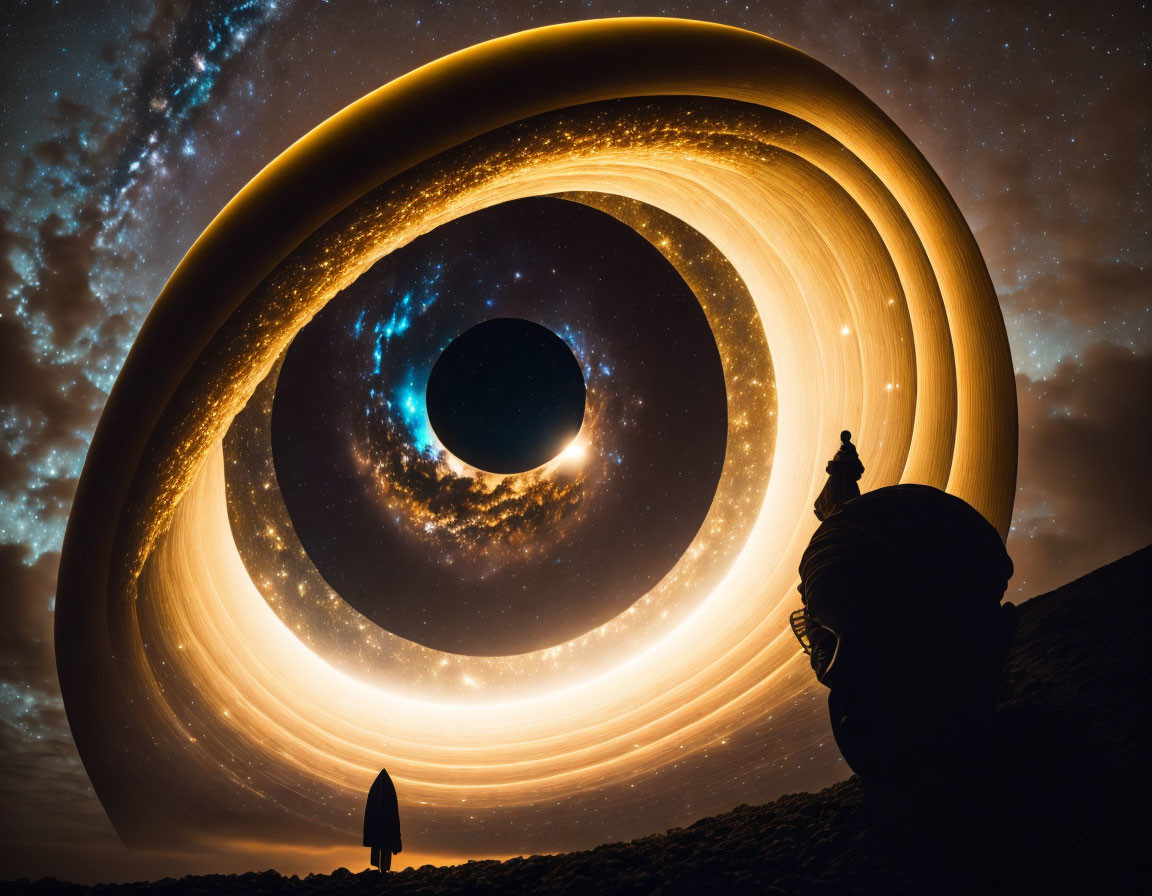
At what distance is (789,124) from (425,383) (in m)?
4.50

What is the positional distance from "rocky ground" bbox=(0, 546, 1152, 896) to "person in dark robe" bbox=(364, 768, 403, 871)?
1.62m

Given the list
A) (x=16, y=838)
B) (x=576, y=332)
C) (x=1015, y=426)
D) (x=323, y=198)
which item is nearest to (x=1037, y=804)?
(x=1015, y=426)

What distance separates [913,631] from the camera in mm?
2748

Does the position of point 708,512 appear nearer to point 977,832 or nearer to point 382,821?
point 977,832

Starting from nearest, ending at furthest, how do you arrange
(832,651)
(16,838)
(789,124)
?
1. (832,651)
2. (789,124)
3. (16,838)

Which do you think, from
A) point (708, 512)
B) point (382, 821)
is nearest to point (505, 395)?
point (708, 512)

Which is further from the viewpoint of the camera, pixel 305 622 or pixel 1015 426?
pixel 305 622

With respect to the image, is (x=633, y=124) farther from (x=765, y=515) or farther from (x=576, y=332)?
(x=765, y=515)

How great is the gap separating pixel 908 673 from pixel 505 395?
→ 468cm

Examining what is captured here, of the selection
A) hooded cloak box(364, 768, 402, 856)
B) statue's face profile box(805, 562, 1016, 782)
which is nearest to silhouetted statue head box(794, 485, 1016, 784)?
statue's face profile box(805, 562, 1016, 782)

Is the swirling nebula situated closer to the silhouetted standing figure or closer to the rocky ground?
the rocky ground

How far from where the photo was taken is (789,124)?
4.28 meters

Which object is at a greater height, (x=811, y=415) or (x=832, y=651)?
(x=811, y=415)

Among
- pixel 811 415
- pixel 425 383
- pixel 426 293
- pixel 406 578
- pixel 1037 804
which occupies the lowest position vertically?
pixel 1037 804
